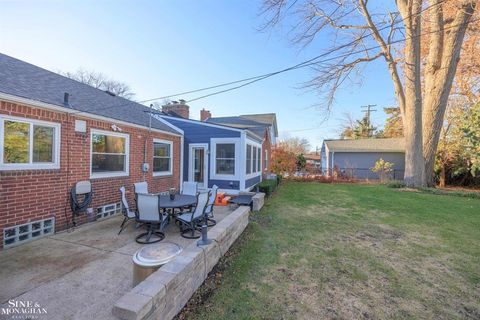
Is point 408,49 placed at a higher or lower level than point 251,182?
higher

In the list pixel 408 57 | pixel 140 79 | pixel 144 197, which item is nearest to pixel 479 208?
pixel 408 57

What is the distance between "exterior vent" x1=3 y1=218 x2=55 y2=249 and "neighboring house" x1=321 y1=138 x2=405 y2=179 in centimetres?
1964

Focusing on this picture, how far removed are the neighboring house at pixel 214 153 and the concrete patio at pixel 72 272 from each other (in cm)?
479

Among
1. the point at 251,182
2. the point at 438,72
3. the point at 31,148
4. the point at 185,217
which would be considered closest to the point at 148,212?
the point at 185,217

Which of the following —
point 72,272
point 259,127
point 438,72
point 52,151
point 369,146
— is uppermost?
point 438,72

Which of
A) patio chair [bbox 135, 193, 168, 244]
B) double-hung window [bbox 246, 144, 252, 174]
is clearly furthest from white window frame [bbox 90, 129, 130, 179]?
double-hung window [bbox 246, 144, 252, 174]

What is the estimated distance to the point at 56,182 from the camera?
4.87 metres

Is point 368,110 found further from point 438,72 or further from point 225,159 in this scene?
point 225,159

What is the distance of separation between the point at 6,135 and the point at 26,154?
0.47 meters

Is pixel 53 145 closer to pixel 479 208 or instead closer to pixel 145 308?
pixel 145 308

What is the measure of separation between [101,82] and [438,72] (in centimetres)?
3912

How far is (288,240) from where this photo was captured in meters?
4.90

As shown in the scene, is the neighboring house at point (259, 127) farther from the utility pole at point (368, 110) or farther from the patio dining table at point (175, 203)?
the utility pole at point (368, 110)

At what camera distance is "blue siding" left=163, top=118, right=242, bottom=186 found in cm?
938
